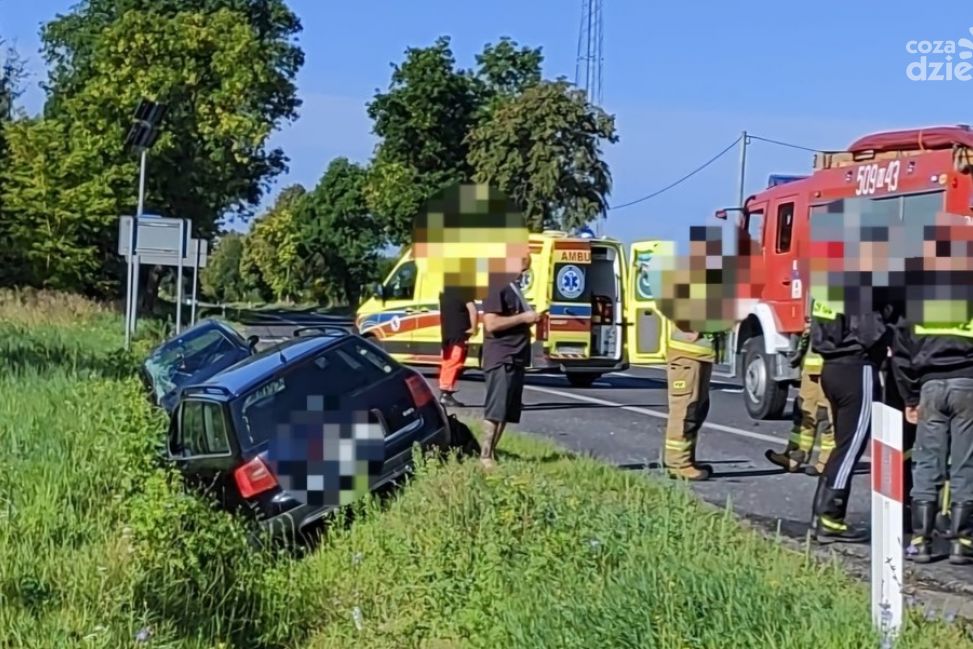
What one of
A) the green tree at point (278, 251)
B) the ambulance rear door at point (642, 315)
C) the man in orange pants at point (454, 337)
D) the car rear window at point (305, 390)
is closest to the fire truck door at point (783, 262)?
the ambulance rear door at point (642, 315)

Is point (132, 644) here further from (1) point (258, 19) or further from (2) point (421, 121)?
(1) point (258, 19)

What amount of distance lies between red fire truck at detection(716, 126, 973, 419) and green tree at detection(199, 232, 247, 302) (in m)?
93.3

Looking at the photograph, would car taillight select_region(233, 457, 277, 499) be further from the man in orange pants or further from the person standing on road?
the man in orange pants

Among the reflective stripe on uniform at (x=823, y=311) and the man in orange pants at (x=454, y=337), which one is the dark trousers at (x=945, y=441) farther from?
the man in orange pants at (x=454, y=337)

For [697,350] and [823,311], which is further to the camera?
[697,350]

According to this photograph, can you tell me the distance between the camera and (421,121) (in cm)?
4988

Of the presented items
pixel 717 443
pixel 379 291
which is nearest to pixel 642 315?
pixel 717 443

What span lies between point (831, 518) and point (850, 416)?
0.58 meters

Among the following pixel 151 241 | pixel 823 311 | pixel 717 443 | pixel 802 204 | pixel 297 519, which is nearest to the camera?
pixel 823 311

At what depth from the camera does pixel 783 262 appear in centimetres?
1645

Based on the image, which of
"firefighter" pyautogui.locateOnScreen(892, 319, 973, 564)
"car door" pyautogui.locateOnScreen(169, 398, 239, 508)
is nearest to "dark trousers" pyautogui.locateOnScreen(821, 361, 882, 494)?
"firefighter" pyautogui.locateOnScreen(892, 319, 973, 564)

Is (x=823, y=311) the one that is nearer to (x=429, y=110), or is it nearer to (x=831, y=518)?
(x=831, y=518)

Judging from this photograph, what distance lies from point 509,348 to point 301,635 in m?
2.74

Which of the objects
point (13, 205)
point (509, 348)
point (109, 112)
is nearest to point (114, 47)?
point (109, 112)
